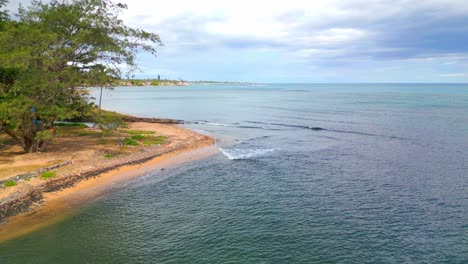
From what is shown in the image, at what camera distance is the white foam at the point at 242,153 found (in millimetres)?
34562

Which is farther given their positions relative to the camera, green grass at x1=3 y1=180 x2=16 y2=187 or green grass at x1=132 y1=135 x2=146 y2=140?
green grass at x1=132 y1=135 x2=146 y2=140

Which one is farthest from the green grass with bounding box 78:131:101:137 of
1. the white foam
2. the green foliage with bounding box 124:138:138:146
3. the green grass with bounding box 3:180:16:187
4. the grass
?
the green grass with bounding box 3:180:16:187

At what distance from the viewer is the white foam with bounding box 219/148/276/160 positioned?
34.6m

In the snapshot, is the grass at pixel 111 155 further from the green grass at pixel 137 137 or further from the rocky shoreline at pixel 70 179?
the green grass at pixel 137 137

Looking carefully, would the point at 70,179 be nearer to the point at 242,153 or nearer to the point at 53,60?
the point at 53,60

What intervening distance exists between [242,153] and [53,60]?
2016 centimetres

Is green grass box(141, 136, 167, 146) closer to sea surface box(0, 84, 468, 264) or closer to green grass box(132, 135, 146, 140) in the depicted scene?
green grass box(132, 135, 146, 140)

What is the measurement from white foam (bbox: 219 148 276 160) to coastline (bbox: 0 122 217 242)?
2.01m

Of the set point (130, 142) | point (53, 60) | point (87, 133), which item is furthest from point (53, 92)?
point (87, 133)

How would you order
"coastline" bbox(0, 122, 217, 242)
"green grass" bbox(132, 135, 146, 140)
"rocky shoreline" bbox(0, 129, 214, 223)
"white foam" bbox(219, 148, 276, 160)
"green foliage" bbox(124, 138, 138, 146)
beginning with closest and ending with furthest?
"coastline" bbox(0, 122, 217, 242) < "rocky shoreline" bbox(0, 129, 214, 223) < "white foam" bbox(219, 148, 276, 160) < "green foliage" bbox(124, 138, 138, 146) < "green grass" bbox(132, 135, 146, 140)

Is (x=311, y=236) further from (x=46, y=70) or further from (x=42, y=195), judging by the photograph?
(x=46, y=70)

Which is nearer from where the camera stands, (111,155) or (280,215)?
(280,215)

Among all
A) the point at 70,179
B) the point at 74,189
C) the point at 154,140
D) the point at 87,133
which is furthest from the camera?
the point at 87,133

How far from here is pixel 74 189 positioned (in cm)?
2367
